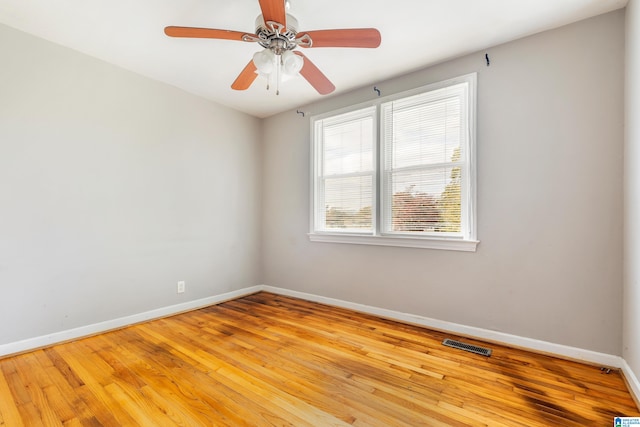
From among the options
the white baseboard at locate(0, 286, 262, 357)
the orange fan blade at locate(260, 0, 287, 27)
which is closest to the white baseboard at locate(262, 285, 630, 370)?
the white baseboard at locate(0, 286, 262, 357)

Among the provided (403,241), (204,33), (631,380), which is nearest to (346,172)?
(403,241)

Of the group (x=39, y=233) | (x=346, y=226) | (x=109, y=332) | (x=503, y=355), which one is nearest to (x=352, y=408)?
(x=503, y=355)

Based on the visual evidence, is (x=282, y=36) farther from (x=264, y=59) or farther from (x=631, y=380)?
(x=631, y=380)

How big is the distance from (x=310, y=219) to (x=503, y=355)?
2.44 metres

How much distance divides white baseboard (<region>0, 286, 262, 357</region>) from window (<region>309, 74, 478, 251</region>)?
159cm

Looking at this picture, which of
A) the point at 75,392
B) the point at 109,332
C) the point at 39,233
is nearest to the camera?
the point at 75,392

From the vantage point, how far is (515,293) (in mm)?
2443

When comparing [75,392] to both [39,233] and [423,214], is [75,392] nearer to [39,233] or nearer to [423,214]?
[39,233]

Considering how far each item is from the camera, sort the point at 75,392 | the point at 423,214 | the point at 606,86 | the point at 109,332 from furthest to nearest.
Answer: the point at 423,214 < the point at 109,332 < the point at 606,86 < the point at 75,392

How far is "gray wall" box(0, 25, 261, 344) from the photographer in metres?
2.34

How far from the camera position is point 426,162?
2.93 m

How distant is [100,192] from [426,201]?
10.4 ft

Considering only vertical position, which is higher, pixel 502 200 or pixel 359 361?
pixel 502 200

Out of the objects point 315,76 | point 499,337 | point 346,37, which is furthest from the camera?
point 499,337
